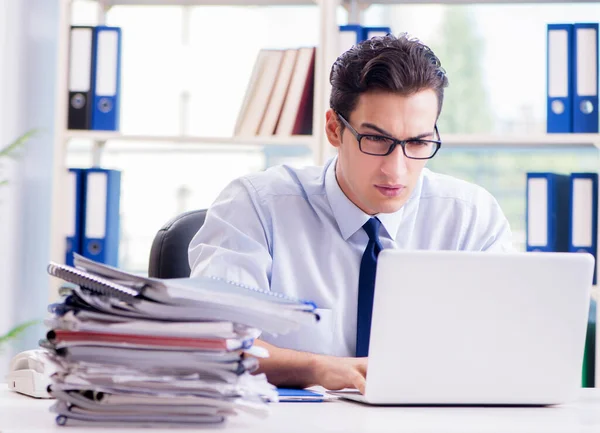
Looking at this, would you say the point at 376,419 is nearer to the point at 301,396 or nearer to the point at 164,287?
the point at 301,396

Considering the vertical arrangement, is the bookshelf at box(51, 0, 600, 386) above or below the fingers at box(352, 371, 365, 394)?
above

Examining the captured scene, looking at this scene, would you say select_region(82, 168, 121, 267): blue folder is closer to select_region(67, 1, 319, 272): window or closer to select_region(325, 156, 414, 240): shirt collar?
select_region(67, 1, 319, 272): window

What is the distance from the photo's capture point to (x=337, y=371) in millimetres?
1365

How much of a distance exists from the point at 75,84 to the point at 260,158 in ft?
2.28

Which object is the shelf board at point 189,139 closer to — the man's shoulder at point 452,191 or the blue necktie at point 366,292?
the man's shoulder at point 452,191

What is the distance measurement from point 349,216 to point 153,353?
36.0 inches

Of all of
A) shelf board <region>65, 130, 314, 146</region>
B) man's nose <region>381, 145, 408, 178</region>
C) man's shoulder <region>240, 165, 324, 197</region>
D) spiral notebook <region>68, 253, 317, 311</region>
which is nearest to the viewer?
spiral notebook <region>68, 253, 317, 311</region>

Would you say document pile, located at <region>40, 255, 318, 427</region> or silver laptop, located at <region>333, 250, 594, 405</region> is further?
silver laptop, located at <region>333, 250, 594, 405</region>

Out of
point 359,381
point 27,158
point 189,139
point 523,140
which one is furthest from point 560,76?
point 27,158


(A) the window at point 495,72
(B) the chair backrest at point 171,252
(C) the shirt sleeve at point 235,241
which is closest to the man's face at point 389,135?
(C) the shirt sleeve at point 235,241

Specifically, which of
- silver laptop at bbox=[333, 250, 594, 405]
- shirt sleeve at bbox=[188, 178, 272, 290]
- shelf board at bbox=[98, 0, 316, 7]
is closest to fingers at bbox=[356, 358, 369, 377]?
silver laptop at bbox=[333, 250, 594, 405]

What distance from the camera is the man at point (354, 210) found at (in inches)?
65.8

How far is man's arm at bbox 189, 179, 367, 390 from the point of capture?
1.40m

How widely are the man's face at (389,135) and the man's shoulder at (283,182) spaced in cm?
18
